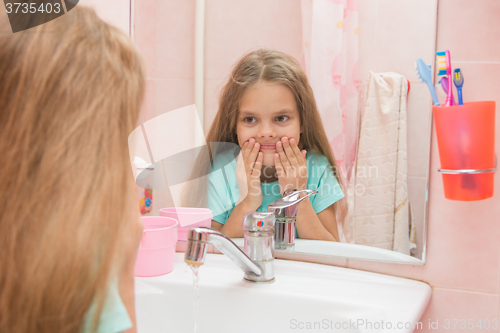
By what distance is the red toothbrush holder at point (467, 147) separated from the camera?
60 cm

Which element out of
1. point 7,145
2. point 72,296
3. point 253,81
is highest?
point 253,81

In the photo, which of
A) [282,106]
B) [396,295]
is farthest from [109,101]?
[396,295]

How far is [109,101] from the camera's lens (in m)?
0.34

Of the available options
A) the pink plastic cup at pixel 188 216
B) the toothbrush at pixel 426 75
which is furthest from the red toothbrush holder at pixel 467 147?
the pink plastic cup at pixel 188 216

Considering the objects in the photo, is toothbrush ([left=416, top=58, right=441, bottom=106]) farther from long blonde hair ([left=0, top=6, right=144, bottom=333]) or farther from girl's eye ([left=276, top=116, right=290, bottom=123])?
long blonde hair ([left=0, top=6, right=144, bottom=333])

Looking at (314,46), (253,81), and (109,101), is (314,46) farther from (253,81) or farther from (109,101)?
(109,101)

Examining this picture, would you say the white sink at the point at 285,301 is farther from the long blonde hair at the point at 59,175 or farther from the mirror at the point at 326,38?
the long blonde hair at the point at 59,175

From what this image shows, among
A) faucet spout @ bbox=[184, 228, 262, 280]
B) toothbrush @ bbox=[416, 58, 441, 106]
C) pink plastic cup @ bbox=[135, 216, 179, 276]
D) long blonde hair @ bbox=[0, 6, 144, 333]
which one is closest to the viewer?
long blonde hair @ bbox=[0, 6, 144, 333]

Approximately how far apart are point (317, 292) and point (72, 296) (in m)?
0.48

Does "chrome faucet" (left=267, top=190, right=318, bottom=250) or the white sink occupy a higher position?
"chrome faucet" (left=267, top=190, right=318, bottom=250)

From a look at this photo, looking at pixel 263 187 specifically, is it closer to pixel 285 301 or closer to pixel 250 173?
pixel 250 173

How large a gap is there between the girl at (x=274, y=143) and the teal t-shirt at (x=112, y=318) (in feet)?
1.56

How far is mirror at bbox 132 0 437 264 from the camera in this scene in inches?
27.3

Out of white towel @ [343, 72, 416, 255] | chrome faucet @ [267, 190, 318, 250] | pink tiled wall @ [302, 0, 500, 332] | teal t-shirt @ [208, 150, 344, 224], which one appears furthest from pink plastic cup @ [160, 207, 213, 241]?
pink tiled wall @ [302, 0, 500, 332]
